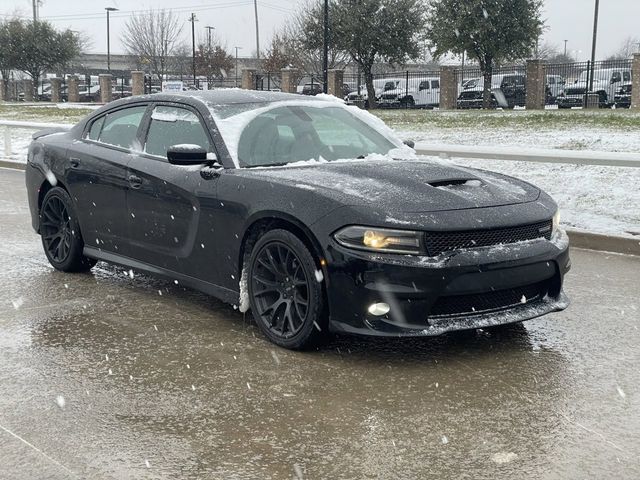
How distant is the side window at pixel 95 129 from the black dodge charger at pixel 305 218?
2 cm

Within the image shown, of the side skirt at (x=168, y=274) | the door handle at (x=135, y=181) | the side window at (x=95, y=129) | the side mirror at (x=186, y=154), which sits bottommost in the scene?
the side skirt at (x=168, y=274)

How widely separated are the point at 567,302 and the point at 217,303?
2601mm

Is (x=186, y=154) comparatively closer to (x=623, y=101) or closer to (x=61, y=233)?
(x=61, y=233)

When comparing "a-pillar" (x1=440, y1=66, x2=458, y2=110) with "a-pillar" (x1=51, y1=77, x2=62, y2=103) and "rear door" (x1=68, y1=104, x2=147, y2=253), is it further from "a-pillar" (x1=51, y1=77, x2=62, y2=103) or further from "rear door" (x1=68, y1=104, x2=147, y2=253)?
"rear door" (x1=68, y1=104, x2=147, y2=253)

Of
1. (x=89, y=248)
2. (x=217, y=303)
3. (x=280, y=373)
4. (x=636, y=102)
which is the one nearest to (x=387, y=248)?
(x=280, y=373)

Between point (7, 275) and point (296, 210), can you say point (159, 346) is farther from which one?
point (7, 275)

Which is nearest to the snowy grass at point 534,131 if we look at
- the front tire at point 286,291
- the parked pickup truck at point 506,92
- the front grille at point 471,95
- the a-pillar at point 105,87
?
the front tire at point 286,291

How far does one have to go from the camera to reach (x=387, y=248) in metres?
4.50

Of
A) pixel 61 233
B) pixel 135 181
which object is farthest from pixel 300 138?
pixel 61 233

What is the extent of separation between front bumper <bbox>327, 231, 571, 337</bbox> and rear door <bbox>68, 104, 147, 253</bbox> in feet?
7.78

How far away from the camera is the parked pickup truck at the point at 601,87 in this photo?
3525cm

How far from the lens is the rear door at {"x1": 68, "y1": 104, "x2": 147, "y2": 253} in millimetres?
6289

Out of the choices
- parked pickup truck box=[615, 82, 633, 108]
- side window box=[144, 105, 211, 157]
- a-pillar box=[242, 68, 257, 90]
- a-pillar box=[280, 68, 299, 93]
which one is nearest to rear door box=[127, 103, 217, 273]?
side window box=[144, 105, 211, 157]

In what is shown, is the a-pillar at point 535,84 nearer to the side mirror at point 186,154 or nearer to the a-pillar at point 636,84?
the a-pillar at point 636,84
